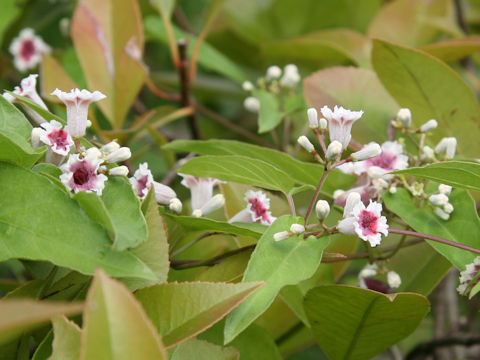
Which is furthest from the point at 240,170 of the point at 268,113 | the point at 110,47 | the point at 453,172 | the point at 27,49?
the point at 27,49

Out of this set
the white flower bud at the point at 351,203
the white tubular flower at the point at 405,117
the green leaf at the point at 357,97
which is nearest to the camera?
the white flower bud at the point at 351,203

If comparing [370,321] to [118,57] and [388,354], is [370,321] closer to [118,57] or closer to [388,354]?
[388,354]

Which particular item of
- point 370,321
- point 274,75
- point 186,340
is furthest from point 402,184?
point 274,75

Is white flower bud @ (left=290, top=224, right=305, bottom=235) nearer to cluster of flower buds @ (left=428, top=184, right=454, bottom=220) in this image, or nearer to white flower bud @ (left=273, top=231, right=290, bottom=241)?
white flower bud @ (left=273, top=231, right=290, bottom=241)

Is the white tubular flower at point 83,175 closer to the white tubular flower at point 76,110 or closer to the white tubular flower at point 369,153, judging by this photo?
the white tubular flower at point 76,110

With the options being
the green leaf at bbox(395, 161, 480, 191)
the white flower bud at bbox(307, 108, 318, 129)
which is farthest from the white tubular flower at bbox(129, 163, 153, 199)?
the green leaf at bbox(395, 161, 480, 191)

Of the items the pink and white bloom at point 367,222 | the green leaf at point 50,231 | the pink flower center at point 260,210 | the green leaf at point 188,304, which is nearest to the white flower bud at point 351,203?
the pink and white bloom at point 367,222
